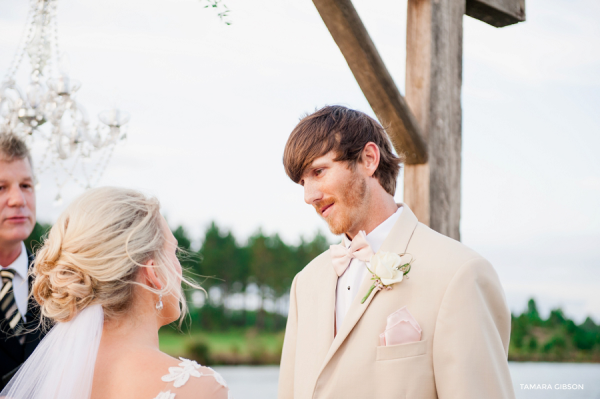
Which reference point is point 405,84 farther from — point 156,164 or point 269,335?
point 269,335

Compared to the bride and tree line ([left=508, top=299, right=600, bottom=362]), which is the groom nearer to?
the bride

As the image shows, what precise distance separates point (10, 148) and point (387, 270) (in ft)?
6.72

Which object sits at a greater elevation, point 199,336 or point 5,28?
point 5,28

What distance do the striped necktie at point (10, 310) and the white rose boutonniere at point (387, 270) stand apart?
Result: 1.71 meters

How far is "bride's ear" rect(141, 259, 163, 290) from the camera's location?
1.65 m

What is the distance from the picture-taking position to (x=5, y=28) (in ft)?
16.0

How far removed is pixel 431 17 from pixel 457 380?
1.96m

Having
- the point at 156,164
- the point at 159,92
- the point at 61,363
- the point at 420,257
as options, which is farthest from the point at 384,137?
the point at 156,164

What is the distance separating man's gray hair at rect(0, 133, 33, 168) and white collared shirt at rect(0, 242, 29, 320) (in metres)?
0.47

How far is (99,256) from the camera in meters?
1.58

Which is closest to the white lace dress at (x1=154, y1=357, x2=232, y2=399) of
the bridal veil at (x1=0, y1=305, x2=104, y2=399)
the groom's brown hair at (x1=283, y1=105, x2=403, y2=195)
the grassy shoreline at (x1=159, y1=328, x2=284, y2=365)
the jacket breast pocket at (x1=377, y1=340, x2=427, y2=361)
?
the bridal veil at (x1=0, y1=305, x2=104, y2=399)

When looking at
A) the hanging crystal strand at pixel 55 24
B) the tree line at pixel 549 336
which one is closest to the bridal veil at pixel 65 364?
the hanging crystal strand at pixel 55 24

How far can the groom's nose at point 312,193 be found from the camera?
201 cm

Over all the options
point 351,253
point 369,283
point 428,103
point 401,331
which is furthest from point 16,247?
point 428,103
